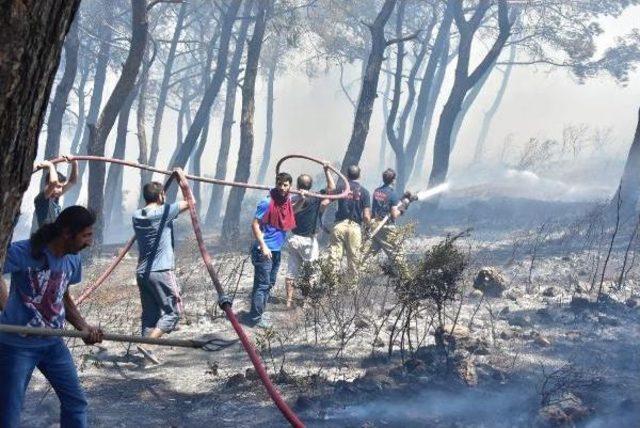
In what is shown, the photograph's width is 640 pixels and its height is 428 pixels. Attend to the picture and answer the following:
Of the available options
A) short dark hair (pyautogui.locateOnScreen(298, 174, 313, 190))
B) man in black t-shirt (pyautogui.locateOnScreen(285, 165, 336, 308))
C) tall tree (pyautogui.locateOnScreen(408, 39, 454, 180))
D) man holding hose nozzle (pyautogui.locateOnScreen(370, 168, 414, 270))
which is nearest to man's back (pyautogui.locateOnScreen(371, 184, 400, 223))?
man holding hose nozzle (pyautogui.locateOnScreen(370, 168, 414, 270))

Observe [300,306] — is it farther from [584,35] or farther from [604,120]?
[604,120]

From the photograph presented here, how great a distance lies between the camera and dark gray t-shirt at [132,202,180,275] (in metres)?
6.32

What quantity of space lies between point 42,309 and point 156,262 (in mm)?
2438

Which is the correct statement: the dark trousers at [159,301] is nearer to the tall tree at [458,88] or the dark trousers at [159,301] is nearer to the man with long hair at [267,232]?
the man with long hair at [267,232]

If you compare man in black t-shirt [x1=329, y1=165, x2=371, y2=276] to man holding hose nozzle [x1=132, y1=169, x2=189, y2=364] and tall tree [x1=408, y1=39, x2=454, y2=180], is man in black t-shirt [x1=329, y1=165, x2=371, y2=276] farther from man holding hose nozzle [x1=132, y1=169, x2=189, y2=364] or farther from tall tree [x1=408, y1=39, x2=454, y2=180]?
tall tree [x1=408, y1=39, x2=454, y2=180]

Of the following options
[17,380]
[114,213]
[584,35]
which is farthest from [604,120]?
[17,380]

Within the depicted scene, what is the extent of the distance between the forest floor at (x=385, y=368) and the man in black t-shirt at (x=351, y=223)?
0.56 m

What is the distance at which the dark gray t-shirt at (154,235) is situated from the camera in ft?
20.7

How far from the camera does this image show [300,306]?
831 cm

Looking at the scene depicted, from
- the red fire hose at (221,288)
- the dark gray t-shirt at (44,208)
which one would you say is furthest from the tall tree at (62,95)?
the dark gray t-shirt at (44,208)

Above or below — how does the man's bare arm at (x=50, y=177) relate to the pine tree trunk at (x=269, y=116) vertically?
below

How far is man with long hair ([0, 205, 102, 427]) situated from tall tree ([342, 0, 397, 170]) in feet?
36.2

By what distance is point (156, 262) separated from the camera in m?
6.36

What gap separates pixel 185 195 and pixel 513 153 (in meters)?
32.9
